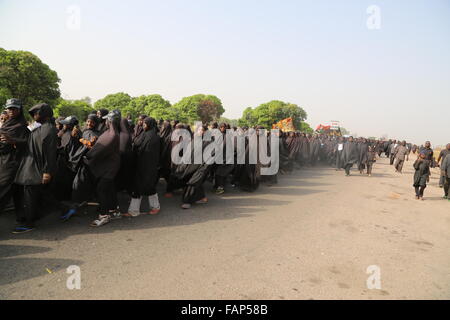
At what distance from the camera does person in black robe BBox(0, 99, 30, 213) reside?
3.93 m

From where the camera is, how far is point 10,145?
4.04 metres

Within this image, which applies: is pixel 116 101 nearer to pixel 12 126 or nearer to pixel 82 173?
pixel 82 173

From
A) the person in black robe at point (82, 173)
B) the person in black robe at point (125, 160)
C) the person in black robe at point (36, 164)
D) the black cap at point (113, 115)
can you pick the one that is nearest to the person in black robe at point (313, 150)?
the person in black robe at point (125, 160)

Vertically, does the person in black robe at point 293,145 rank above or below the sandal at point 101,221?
above

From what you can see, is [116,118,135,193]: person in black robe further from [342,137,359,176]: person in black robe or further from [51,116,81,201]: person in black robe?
[342,137,359,176]: person in black robe

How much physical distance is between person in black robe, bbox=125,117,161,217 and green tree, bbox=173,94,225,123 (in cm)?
6482

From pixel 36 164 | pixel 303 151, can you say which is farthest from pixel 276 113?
pixel 36 164

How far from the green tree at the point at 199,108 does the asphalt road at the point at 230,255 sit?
2575 inches

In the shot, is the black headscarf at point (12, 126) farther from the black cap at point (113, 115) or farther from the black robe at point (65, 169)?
the black cap at point (113, 115)

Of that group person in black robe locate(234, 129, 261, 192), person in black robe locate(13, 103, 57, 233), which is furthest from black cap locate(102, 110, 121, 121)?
person in black robe locate(234, 129, 261, 192)

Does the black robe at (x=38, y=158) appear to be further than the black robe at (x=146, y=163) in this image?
No

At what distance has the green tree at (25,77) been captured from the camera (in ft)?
93.9
